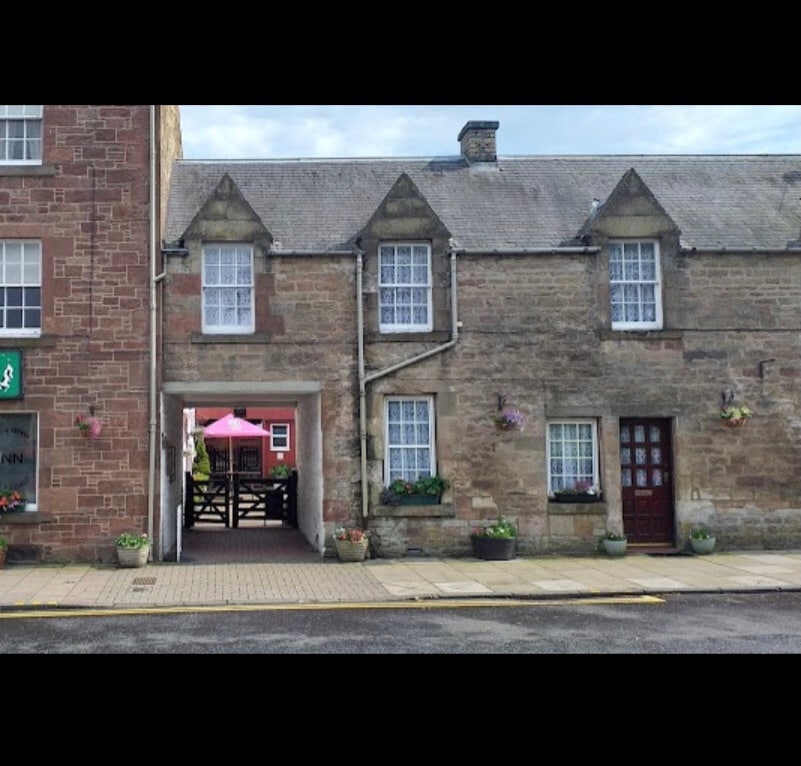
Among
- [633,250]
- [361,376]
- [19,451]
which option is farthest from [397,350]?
[19,451]

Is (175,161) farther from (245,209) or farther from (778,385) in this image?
(778,385)

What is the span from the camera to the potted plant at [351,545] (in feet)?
50.5

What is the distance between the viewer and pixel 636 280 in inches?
662

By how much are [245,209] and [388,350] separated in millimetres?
3516

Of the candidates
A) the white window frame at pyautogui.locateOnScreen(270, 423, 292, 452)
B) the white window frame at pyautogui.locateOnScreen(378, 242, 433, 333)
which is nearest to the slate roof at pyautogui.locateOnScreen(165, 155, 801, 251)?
the white window frame at pyautogui.locateOnScreen(378, 242, 433, 333)

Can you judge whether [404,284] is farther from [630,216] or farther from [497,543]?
[497,543]

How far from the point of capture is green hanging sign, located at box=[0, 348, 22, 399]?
1517cm

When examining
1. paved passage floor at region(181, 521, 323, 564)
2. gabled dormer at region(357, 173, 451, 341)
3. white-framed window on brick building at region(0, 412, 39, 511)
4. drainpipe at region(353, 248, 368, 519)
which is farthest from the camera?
gabled dormer at region(357, 173, 451, 341)

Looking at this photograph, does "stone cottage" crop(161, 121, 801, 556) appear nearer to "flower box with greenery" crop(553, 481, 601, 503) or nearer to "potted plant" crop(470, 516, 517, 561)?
"flower box with greenery" crop(553, 481, 601, 503)

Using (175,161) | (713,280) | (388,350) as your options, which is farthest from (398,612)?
(175,161)

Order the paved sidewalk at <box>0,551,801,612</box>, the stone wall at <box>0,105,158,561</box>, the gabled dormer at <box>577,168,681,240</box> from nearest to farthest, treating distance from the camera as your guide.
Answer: the paved sidewalk at <box>0,551,801,612</box> < the stone wall at <box>0,105,158,561</box> < the gabled dormer at <box>577,168,681,240</box>

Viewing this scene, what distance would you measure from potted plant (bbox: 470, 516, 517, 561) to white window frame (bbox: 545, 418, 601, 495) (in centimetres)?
132
